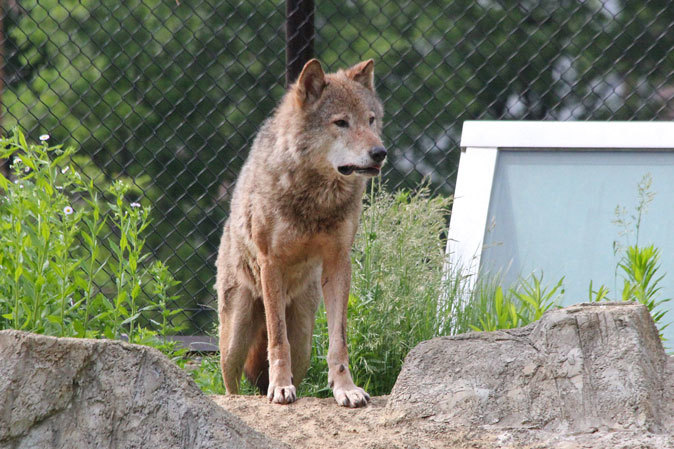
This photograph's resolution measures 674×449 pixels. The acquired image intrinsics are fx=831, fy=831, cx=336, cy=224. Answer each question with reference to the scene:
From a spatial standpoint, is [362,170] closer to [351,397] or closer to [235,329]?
[351,397]

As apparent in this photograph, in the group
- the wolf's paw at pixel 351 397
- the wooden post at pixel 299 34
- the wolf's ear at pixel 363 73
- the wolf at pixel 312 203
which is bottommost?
the wolf's paw at pixel 351 397

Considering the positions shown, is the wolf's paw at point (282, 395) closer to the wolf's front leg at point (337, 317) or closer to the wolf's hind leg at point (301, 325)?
the wolf's front leg at point (337, 317)

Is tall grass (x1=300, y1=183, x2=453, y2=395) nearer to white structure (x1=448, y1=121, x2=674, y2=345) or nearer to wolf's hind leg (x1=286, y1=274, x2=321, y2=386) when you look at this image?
wolf's hind leg (x1=286, y1=274, x2=321, y2=386)

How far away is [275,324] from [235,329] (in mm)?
422

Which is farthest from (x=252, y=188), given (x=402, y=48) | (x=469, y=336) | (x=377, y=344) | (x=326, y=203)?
(x=402, y=48)

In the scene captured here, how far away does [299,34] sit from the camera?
4945mm

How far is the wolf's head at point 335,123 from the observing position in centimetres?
349

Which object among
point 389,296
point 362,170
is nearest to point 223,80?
point 389,296

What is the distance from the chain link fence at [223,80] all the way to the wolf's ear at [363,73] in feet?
6.95

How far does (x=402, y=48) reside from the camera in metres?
6.76

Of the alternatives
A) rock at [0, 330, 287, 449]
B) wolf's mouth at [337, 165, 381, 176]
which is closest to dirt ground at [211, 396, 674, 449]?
rock at [0, 330, 287, 449]

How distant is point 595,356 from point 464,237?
6.15 feet

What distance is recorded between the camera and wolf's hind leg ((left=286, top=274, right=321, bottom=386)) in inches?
156

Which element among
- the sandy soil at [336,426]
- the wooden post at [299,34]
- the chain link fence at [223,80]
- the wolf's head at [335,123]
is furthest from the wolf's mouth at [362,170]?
the chain link fence at [223,80]
